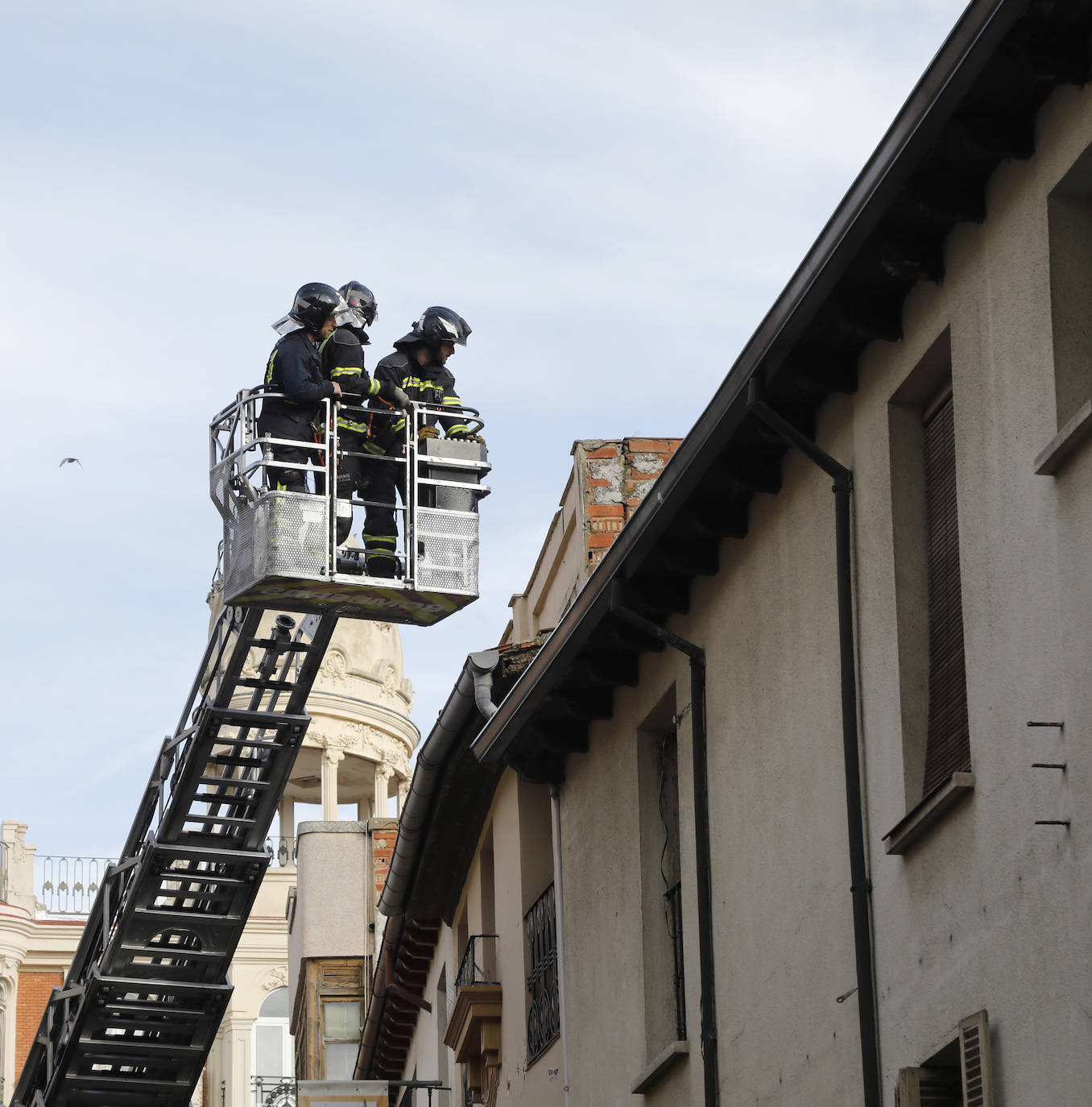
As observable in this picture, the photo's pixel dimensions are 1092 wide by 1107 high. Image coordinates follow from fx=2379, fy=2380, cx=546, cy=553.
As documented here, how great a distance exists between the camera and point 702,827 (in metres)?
13.3

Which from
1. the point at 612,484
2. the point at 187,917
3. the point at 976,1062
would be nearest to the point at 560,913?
the point at 187,917

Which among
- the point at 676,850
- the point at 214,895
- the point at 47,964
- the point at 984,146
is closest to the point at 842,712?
the point at 984,146

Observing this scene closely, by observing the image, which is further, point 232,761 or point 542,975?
point 232,761

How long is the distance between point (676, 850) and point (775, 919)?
2872 millimetres

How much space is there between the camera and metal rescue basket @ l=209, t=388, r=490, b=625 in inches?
659

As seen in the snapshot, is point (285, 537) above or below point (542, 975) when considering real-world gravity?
above

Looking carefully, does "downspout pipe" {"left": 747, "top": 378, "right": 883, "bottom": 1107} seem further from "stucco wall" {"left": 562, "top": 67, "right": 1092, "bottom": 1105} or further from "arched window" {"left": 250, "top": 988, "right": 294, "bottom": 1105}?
"arched window" {"left": 250, "top": 988, "right": 294, "bottom": 1105}

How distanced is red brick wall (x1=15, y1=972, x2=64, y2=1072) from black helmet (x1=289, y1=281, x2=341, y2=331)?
47399 millimetres

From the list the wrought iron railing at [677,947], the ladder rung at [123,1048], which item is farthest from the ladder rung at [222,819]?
the wrought iron railing at [677,947]

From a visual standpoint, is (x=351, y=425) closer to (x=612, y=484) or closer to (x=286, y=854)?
(x=612, y=484)

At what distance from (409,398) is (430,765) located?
334cm

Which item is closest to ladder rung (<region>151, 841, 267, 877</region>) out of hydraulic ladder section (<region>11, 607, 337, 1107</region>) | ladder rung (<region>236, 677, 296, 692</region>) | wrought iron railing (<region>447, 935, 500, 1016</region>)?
hydraulic ladder section (<region>11, 607, 337, 1107</region>)

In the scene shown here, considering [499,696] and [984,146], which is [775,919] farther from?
[499,696]

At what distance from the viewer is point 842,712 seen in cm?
1096
